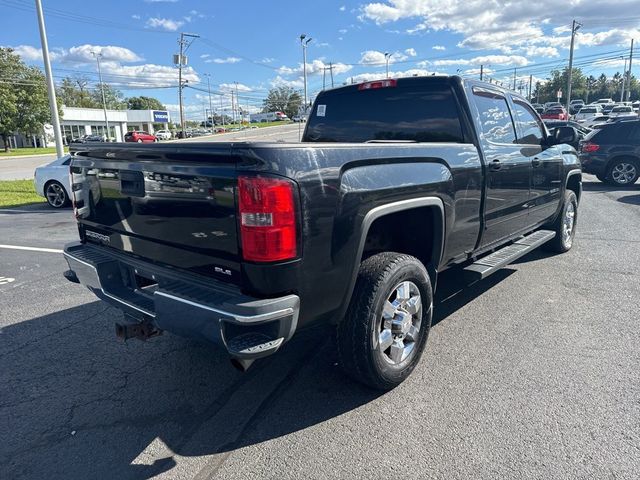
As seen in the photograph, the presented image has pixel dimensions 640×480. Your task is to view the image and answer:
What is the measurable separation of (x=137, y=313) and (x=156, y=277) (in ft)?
0.77

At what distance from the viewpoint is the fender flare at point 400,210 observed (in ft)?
9.06

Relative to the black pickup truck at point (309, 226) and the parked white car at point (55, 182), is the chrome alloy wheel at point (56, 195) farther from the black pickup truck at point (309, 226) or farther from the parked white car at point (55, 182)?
the black pickup truck at point (309, 226)

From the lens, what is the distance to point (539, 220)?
18.1 feet

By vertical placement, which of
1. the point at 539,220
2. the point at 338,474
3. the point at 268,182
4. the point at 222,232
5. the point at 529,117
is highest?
the point at 529,117

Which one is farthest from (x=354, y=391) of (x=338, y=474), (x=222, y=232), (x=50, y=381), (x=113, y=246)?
(x=50, y=381)

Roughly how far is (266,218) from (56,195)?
11045 millimetres

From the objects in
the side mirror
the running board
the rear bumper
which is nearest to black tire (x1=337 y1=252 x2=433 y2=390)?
the rear bumper

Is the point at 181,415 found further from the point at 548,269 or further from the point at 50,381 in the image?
the point at 548,269

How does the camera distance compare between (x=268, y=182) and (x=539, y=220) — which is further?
(x=539, y=220)

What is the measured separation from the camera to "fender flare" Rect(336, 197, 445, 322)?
276 cm

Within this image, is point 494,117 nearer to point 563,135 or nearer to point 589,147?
point 563,135

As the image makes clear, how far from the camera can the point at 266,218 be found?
232 centimetres

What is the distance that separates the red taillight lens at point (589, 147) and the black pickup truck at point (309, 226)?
1047cm

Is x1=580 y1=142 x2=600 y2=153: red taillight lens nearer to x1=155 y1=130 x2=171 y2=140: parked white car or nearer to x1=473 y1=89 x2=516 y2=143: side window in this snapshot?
x1=473 y1=89 x2=516 y2=143: side window
